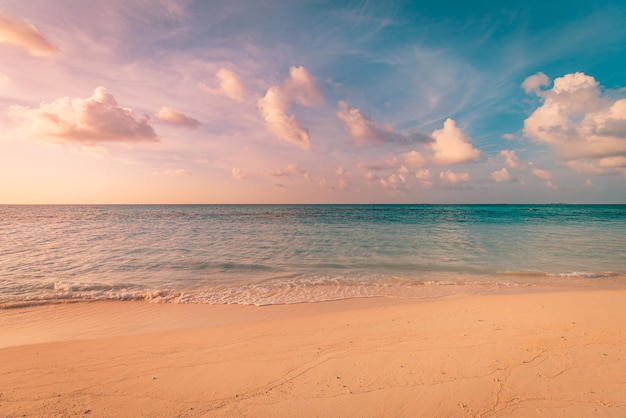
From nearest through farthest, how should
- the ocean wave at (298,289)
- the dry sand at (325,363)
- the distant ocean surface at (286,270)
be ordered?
the dry sand at (325,363), the ocean wave at (298,289), the distant ocean surface at (286,270)

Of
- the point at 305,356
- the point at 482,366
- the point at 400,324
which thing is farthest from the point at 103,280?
the point at 482,366

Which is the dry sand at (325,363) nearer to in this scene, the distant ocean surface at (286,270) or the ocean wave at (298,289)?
the ocean wave at (298,289)

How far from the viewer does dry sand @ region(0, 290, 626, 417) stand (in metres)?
4.11

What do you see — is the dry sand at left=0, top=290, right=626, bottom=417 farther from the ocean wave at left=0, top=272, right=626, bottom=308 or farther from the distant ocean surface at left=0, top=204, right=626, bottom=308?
the distant ocean surface at left=0, top=204, right=626, bottom=308

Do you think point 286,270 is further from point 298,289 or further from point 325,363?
point 325,363

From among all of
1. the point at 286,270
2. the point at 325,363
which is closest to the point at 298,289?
the point at 286,270

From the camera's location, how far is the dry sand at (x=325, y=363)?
4.11 metres

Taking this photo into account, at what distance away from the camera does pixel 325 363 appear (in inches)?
204

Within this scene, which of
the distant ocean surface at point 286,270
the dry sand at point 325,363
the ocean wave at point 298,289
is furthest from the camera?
the distant ocean surface at point 286,270

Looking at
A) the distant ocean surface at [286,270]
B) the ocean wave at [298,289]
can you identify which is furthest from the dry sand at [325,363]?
the distant ocean surface at [286,270]

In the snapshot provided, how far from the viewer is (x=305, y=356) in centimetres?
546

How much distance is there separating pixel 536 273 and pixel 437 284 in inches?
207

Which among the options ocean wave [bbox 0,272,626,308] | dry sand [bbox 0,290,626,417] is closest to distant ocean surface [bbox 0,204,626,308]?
ocean wave [bbox 0,272,626,308]

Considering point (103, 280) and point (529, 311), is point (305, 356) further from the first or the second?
point (103, 280)
